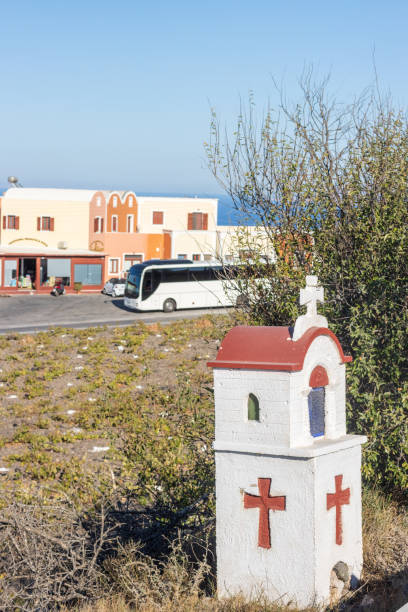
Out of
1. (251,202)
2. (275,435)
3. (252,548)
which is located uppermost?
(251,202)

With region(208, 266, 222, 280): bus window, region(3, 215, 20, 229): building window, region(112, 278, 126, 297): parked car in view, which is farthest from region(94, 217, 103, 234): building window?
region(208, 266, 222, 280): bus window

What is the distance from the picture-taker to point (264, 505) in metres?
6.59

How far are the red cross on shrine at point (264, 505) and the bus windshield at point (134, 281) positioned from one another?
38.5 metres

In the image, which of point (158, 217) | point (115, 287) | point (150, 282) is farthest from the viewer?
point (158, 217)

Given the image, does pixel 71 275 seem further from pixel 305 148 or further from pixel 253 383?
pixel 253 383

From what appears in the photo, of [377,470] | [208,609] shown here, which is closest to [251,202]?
[377,470]

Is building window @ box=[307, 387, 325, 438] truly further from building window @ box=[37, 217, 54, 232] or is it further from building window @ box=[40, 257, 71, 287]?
building window @ box=[37, 217, 54, 232]

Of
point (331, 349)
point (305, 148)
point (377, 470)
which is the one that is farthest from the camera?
point (305, 148)

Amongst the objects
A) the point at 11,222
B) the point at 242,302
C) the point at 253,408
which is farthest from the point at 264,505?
the point at 11,222

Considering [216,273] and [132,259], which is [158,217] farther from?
[216,273]

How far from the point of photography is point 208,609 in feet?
21.7

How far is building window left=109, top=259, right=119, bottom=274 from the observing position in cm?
5726

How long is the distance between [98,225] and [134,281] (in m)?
14.0

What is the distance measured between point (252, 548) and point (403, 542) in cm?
193
